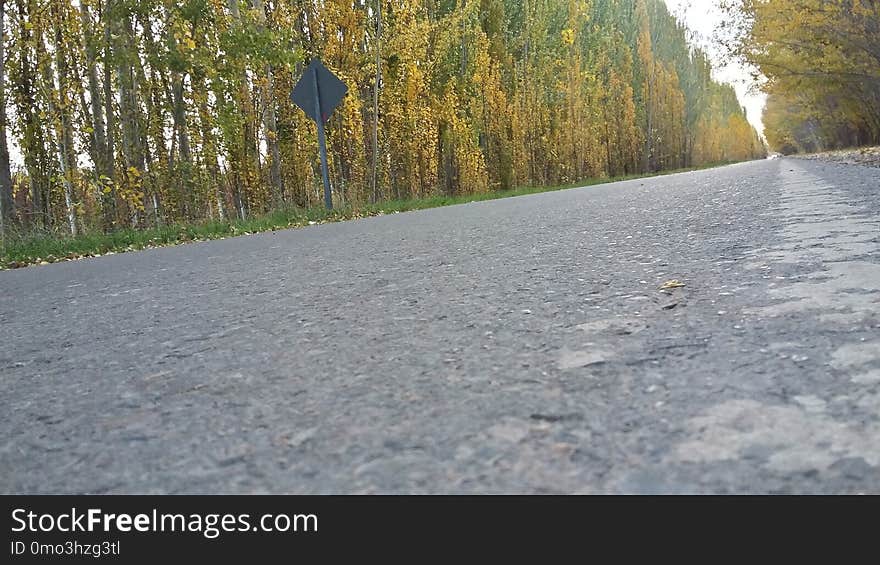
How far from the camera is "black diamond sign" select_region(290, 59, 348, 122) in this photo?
10.1 metres

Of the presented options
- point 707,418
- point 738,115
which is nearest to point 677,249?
point 707,418

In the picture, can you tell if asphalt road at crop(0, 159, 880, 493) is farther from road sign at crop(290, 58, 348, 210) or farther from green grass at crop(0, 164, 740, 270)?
road sign at crop(290, 58, 348, 210)

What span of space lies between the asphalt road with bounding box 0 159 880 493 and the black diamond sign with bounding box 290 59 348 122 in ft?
26.4

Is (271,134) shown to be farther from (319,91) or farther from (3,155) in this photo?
(3,155)

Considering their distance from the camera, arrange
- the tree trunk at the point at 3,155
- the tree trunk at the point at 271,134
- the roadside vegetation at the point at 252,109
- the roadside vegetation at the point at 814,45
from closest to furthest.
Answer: the tree trunk at the point at 3,155, the roadside vegetation at the point at 252,109, the tree trunk at the point at 271,134, the roadside vegetation at the point at 814,45

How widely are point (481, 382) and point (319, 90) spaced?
9803mm

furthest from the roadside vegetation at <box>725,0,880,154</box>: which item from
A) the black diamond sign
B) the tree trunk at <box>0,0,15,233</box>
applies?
the tree trunk at <box>0,0,15,233</box>

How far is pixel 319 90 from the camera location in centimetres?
1027

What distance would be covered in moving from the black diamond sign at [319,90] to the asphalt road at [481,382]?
8.04 m

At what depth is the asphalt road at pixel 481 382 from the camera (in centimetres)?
81

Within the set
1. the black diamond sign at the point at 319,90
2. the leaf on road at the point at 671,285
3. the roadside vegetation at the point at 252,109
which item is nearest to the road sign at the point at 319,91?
the black diamond sign at the point at 319,90

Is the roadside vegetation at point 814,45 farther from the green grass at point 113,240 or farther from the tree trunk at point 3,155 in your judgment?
the tree trunk at point 3,155

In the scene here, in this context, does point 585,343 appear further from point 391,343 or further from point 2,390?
point 2,390
